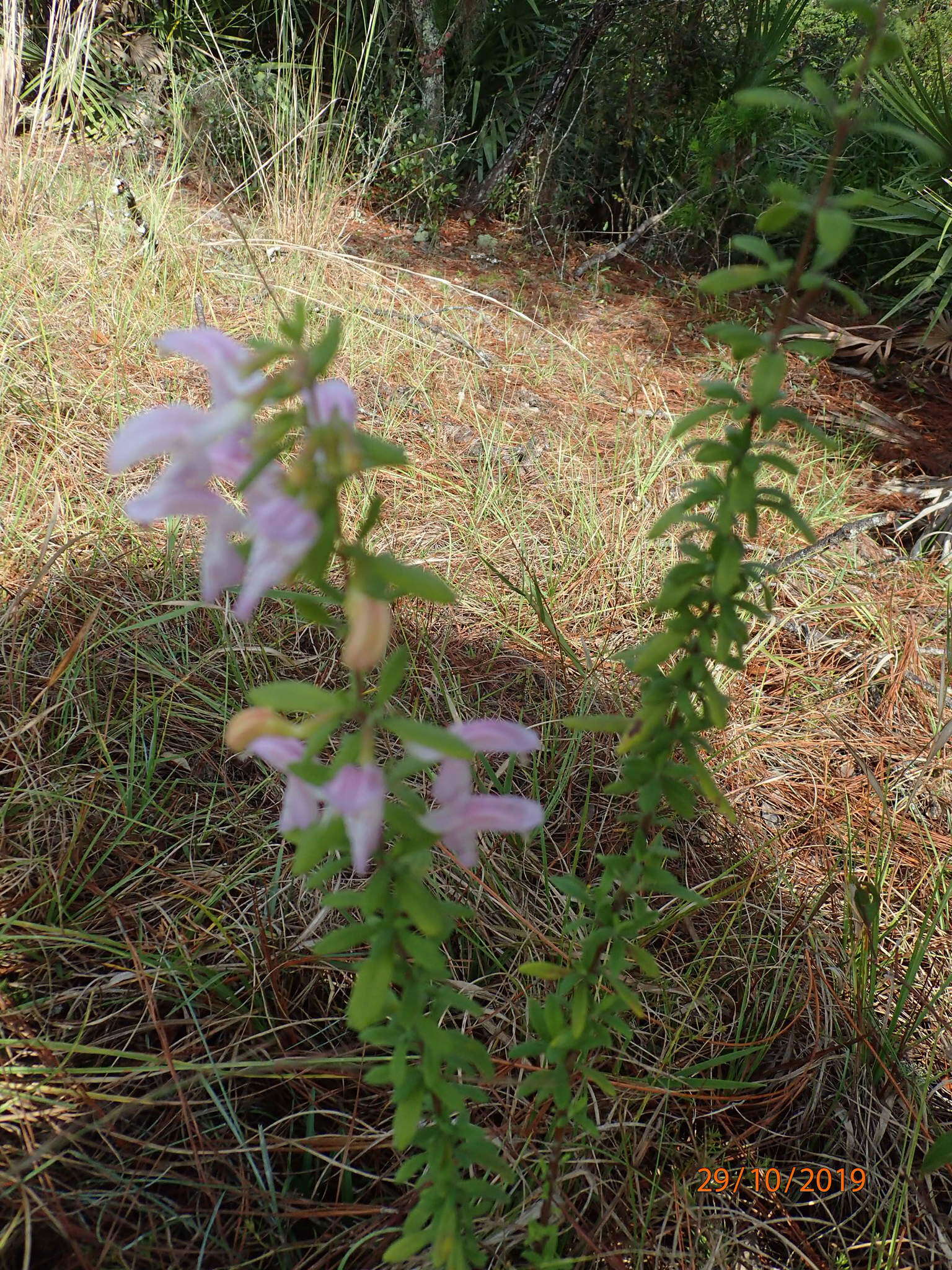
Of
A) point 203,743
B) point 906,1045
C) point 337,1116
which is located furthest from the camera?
point 203,743

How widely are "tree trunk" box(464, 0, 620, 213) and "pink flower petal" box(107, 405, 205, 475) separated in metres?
5.06

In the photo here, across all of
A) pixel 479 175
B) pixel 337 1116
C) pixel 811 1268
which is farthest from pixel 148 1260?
pixel 479 175

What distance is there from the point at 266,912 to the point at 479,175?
536 cm

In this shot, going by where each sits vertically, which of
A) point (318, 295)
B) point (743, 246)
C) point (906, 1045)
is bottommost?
point (906, 1045)

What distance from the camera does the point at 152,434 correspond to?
602mm

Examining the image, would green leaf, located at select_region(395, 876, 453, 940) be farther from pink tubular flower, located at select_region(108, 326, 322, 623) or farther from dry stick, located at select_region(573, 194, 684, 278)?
dry stick, located at select_region(573, 194, 684, 278)

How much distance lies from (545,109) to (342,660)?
17.5 feet

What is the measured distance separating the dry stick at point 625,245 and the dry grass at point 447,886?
223cm

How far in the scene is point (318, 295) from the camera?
320cm

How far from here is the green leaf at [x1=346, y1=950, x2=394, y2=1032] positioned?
73 cm

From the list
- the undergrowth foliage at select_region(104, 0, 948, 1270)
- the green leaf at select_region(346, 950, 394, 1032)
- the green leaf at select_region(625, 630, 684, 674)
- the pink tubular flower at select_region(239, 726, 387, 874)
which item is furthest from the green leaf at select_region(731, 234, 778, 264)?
the green leaf at select_region(346, 950, 394, 1032)

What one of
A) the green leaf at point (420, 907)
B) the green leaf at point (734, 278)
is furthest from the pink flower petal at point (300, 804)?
the green leaf at point (734, 278)

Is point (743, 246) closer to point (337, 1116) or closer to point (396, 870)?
point (396, 870)

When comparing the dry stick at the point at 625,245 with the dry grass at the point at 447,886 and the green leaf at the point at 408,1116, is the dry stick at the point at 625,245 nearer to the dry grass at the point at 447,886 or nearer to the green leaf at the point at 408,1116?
the dry grass at the point at 447,886
